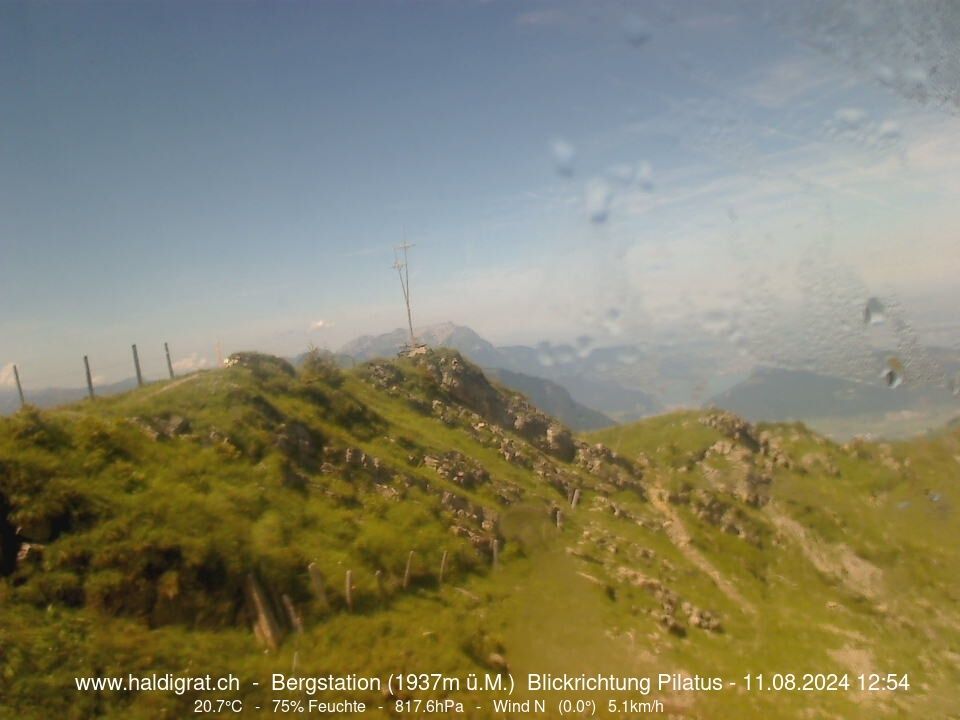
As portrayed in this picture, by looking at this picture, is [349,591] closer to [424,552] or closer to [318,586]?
→ [318,586]

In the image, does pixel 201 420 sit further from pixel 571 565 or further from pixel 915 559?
pixel 915 559

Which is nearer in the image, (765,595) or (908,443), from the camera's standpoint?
(765,595)

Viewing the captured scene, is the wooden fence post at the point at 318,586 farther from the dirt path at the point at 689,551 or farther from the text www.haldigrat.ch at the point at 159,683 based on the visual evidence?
the dirt path at the point at 689,551

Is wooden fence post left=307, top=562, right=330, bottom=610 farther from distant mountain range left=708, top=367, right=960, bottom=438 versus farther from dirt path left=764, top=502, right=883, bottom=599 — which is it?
dirt path left=764, top=502, right=883, bottom=599

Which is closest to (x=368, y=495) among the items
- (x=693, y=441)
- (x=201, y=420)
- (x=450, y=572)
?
(x=450, y=572)

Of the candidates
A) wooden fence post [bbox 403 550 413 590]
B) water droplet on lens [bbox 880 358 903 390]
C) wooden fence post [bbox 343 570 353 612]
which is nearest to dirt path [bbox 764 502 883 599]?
water droplet on lens [bbox 880 358 903 390]

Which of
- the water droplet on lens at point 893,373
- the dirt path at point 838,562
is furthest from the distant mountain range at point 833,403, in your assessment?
the water droplet on lens at point 893,373
